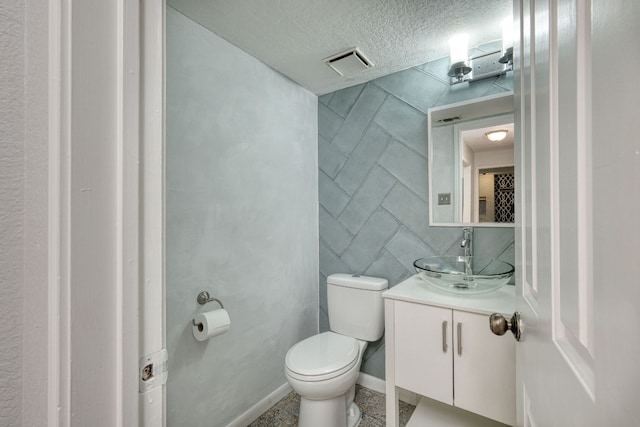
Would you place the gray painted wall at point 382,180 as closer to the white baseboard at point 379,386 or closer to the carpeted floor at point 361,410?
the white baseboard at point 379,386

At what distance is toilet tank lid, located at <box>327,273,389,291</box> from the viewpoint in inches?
70.2

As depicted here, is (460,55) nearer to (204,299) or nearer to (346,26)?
(346,26)

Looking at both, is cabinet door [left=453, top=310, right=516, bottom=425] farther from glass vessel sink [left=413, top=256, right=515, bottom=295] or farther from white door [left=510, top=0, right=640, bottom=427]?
white door [left=510, top=0, right=640, bottom=427]

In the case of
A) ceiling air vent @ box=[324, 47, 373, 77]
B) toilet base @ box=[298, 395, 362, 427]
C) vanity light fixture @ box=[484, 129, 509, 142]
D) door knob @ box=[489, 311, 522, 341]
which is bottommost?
toilet base @ box=[298, 395, 362, 427]

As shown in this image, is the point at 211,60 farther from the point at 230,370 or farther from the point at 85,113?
the point at 230,370

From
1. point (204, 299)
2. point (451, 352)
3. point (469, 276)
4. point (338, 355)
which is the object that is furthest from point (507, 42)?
point (204, 299)

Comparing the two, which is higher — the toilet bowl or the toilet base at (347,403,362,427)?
the toilet bowl

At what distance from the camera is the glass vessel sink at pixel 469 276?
52.7 inches

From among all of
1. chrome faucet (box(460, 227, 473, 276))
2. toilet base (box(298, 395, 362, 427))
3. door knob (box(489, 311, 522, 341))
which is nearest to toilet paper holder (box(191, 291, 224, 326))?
toilet base (box(298, 395, 362, 427))

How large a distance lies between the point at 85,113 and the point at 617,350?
28.6 inches

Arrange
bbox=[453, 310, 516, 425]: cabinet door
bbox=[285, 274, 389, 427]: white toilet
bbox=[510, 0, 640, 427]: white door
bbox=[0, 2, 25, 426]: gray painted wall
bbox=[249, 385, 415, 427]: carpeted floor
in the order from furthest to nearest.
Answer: bbox=[249, 385, 415, 427]: carpeted floor < bbox=[285, 274, 389, 427]: white toilet < bbox=[453, 310, 516, 425]: cabinet door < bbox=[0, 2, 25, 426]: gray painted wall < bbox=[510, 0, 640, 427]: white door

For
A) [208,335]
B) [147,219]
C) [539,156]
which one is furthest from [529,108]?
[208,335]

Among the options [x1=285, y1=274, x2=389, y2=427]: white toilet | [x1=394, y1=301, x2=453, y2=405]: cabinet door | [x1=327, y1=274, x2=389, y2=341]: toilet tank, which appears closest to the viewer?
[x1=394, y1=301, x2=453, y2=405]: cabinet door

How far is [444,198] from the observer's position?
173 centimetres
